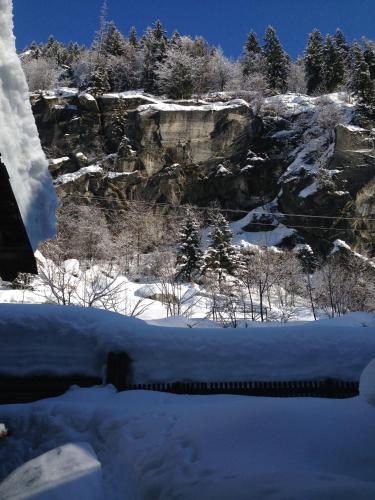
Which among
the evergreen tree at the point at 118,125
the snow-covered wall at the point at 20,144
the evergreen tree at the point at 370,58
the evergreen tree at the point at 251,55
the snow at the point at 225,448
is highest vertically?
the evergreen tree at the point at 251,55

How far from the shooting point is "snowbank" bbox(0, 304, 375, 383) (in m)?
6.11

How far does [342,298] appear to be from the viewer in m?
23.4

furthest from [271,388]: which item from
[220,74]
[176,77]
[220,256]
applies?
[220,74]

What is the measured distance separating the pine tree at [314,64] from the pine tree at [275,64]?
306 centimetres

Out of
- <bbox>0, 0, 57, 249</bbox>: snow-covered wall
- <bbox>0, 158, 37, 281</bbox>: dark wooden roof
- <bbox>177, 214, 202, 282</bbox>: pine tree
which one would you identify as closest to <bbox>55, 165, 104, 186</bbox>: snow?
<bbox>177, 214, 202, 282</bbox>: pine tree

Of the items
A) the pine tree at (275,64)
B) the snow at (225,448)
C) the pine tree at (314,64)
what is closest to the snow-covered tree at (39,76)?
the pine tree at (275,64)

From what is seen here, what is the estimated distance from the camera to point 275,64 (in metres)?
49.6

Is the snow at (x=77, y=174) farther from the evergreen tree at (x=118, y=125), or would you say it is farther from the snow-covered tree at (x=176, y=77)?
the snow-covered tree at (x=176, y=77)

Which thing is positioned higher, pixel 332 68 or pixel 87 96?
pixel 332 68

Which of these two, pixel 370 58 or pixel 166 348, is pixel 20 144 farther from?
pixel 370 58

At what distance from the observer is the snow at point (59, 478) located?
3.16m

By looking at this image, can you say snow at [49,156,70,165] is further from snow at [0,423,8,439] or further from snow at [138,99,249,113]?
snow at [0,423,8,439]

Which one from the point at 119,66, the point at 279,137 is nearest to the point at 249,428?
the point at 279,137

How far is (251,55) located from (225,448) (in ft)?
197
